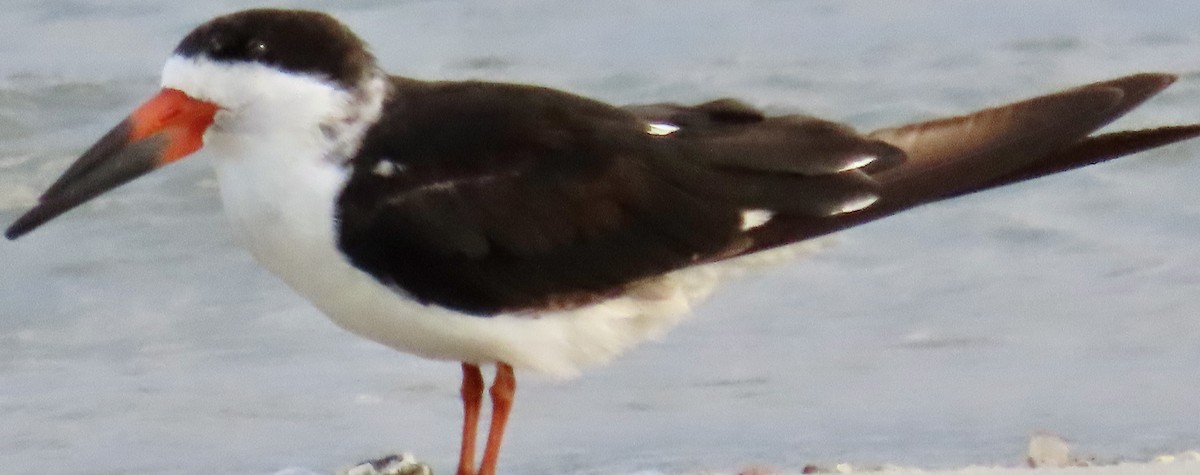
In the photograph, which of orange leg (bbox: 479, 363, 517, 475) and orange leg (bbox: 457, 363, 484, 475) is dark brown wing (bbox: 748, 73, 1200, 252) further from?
orange leg (bbox: 457, 363, 484, 475)

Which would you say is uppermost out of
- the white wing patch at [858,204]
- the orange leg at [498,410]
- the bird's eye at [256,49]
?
the bird's eye at [256,49]

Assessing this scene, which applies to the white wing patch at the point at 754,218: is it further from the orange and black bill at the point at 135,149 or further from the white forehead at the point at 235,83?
the orange and black bill at the point at 135,149

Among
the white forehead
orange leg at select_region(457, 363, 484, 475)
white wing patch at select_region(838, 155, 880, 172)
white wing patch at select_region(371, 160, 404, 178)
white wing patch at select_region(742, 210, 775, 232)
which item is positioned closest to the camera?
the white forehead

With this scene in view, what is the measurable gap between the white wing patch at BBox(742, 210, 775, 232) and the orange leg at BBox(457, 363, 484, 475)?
76cm

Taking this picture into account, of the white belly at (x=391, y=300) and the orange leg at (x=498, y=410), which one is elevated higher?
the white belly at (x=391, y=300)

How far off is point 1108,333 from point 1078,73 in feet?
9.21

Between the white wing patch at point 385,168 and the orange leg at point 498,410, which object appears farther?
the orange leg at point 498,410

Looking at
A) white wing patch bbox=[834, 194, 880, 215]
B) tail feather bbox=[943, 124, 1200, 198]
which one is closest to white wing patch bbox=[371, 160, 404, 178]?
white wing patch bbox=[834, 194, 880, 215]

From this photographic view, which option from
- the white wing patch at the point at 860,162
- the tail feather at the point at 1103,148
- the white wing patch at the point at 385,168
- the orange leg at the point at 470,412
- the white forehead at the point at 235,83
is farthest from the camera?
the orange leg at the point at 470,412

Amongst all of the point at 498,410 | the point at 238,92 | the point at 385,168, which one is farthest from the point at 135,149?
the point at 498,410

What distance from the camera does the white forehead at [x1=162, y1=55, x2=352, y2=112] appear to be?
14.8 feet

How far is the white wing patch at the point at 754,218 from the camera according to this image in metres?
5.01

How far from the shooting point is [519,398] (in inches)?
255

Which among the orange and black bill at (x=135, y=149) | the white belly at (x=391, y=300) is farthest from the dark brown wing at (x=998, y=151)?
the orange and black bill at (x=135, y=149)
